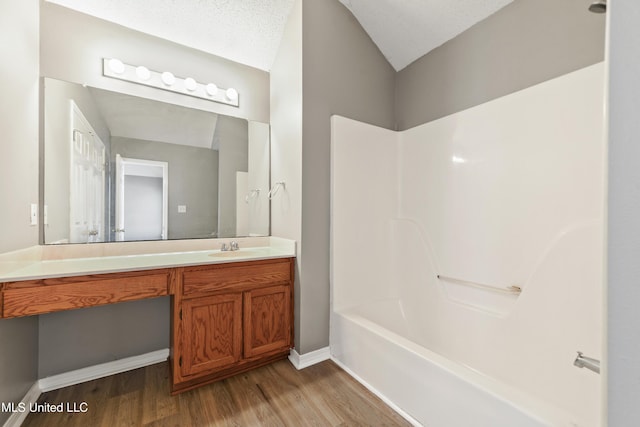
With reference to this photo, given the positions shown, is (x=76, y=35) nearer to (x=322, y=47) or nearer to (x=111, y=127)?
(x=111, y=127)

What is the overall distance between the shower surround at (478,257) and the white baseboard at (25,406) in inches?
71.8

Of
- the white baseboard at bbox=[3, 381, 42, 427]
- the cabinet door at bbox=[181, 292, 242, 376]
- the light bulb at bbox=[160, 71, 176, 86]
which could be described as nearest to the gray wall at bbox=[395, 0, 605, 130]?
the light bulb at bbox=[160, 71, 176, 86]

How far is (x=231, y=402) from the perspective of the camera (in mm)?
1642

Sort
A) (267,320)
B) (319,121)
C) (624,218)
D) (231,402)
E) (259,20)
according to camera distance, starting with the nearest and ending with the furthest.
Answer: (624,218)
(231,402)
(267,320)
(319,121)
(259,20)

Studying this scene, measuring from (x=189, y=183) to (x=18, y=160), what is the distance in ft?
3.14

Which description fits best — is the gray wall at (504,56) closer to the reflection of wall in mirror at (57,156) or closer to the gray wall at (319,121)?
the gray wall at (319,121)

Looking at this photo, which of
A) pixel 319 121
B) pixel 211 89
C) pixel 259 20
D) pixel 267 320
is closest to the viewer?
pixel 267 320

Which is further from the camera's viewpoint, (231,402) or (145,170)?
(145,170)

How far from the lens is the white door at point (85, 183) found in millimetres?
1840

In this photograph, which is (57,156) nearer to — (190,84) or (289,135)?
(190,84)

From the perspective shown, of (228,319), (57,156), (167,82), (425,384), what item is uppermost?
(167,82)

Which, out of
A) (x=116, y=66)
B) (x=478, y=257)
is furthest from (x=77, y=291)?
(x=478, y=257)

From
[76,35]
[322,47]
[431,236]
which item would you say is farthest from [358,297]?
[76,35]

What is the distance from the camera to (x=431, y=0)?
199cm
